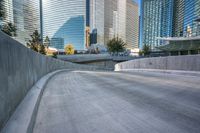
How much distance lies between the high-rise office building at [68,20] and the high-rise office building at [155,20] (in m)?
59.8

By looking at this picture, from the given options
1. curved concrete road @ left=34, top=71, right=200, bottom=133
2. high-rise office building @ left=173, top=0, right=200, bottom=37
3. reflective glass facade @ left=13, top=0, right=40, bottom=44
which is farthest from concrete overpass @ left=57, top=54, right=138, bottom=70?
curved concrete road @ left=34, top=71, right=200, bottom=133

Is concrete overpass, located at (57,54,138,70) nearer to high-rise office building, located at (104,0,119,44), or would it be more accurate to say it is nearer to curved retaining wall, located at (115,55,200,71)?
curved retaining wall, located at (115,55,200,71)

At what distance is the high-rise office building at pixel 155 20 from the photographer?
119m

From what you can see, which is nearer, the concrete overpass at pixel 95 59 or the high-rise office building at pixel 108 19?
the concrete overpass at pixel 95 59

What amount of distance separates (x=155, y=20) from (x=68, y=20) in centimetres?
8213

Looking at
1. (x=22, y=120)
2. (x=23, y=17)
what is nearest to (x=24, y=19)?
(x=23, y=17)

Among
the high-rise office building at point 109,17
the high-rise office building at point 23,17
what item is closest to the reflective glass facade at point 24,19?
the high-rise office building at point 23,17

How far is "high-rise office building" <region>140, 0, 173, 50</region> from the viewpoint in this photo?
118606 millimetres

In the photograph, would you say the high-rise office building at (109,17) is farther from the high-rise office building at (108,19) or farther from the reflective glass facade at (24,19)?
the reflective glass facade at (24,19)

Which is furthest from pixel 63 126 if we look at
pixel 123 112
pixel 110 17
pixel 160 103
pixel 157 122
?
pixel 110 17

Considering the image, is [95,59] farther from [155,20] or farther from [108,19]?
[108,19]

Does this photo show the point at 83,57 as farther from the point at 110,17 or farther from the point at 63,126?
the point at 110,17

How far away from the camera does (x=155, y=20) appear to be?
445 ft

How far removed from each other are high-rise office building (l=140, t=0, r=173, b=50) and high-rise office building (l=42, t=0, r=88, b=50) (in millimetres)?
59837
